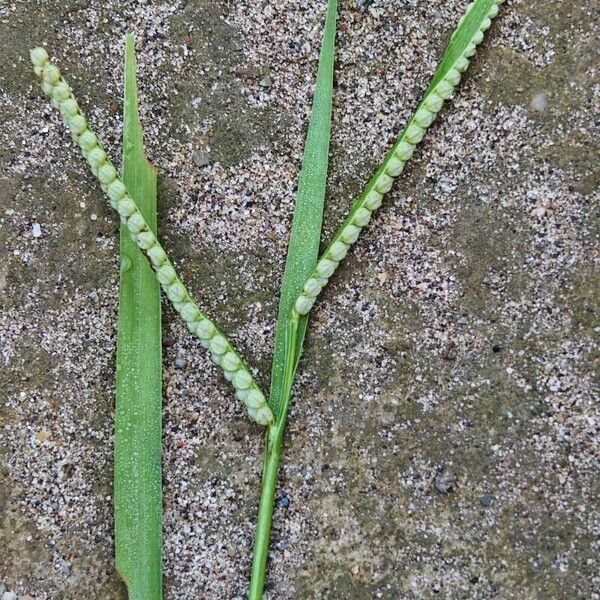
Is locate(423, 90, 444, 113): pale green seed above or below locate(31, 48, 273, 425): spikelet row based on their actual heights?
above

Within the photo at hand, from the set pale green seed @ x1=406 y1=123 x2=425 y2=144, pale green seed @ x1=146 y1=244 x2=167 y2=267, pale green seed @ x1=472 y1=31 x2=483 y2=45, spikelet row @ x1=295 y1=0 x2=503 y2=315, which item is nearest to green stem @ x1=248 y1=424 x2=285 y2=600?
spikelet row @ x1=295 y1=0 x2=503 y2=315

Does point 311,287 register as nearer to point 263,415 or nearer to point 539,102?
point 263,415

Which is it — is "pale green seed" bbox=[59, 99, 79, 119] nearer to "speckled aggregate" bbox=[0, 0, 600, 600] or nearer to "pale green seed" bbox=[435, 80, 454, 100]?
"speckled aggregate" bbox=[0, 0, 600, 600]

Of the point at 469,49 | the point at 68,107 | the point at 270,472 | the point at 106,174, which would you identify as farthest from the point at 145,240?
the point at 469,49

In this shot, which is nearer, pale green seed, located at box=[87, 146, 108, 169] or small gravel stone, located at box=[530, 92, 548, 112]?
pale green seed, located at box=[87, 146, 108, 169]

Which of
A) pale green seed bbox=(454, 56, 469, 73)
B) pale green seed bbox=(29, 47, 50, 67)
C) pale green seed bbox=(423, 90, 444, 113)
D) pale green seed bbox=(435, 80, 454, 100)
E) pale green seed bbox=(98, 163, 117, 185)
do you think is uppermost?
pale green seed bbox=(454, 56, 469, 73)

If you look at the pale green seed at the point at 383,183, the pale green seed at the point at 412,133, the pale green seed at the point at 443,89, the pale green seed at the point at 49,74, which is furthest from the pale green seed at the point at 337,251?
the pale green seed at the point at 49,74

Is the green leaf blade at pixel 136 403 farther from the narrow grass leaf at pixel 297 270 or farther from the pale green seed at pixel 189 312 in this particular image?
the narrow grass leaf at pixel 297 270
